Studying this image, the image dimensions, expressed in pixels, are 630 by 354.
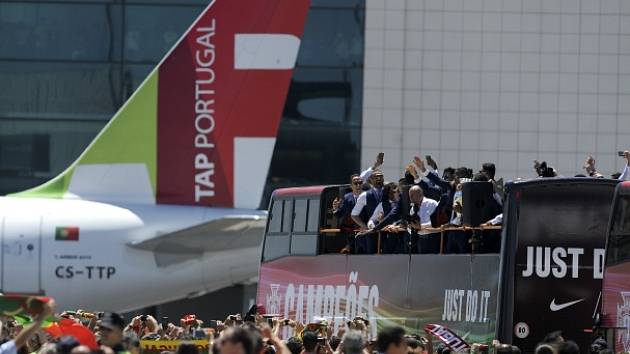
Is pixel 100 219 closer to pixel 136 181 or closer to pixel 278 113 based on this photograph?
pixel 136 181

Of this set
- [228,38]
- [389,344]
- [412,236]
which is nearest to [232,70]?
[228,38]

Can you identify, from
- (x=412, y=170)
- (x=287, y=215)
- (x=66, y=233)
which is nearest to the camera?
(x=412, y=170)

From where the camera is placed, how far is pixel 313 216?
2645cm

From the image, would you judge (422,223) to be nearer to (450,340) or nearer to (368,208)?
(368,208)

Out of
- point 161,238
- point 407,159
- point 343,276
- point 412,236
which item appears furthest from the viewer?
point 407,159

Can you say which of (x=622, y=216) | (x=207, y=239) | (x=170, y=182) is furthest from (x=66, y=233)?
(x=622, y=216)

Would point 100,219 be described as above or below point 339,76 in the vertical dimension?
below

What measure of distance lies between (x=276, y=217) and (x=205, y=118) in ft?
21.2

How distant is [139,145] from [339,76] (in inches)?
339

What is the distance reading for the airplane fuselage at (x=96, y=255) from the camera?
33.2 metres

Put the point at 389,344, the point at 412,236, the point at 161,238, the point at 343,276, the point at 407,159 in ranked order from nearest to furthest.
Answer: the point at 389,344, the point at 412,236, the point at 343,276, the point at 161,238, the point at 407,159

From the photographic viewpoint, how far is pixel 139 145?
34.7 meters

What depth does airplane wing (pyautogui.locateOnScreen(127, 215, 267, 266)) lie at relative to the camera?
3189 centimetres

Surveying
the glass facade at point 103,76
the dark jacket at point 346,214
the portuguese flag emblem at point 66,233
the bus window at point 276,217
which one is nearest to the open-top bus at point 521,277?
the dark jacket at point 346,214
